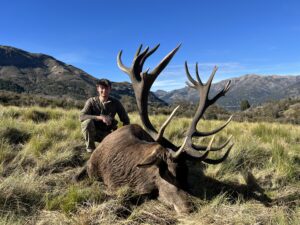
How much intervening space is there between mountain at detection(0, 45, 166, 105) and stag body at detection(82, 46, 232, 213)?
4013 inches

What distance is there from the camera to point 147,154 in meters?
4.55

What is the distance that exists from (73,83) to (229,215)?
493ft

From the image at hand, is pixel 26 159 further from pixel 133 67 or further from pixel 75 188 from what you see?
pixel 133 67

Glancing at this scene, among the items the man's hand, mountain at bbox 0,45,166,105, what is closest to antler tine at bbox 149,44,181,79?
the man's hand

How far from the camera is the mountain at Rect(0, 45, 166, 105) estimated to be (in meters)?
127

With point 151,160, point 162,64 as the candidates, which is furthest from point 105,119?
point 151,160

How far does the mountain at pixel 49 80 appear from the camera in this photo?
127m

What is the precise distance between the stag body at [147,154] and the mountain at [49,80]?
102 m

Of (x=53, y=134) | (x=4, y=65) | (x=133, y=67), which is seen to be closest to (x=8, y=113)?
(x=53, y=134)

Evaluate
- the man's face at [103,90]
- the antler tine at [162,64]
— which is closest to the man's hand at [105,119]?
the man's face at [103,90]

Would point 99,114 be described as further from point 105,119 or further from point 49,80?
point 49,80

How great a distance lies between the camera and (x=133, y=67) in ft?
17.7

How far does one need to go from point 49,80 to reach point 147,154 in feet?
520

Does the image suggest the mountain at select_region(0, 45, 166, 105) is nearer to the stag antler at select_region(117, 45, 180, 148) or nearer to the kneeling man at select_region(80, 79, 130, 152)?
the kneeling man at select_region(80, 79, 130, 152)
